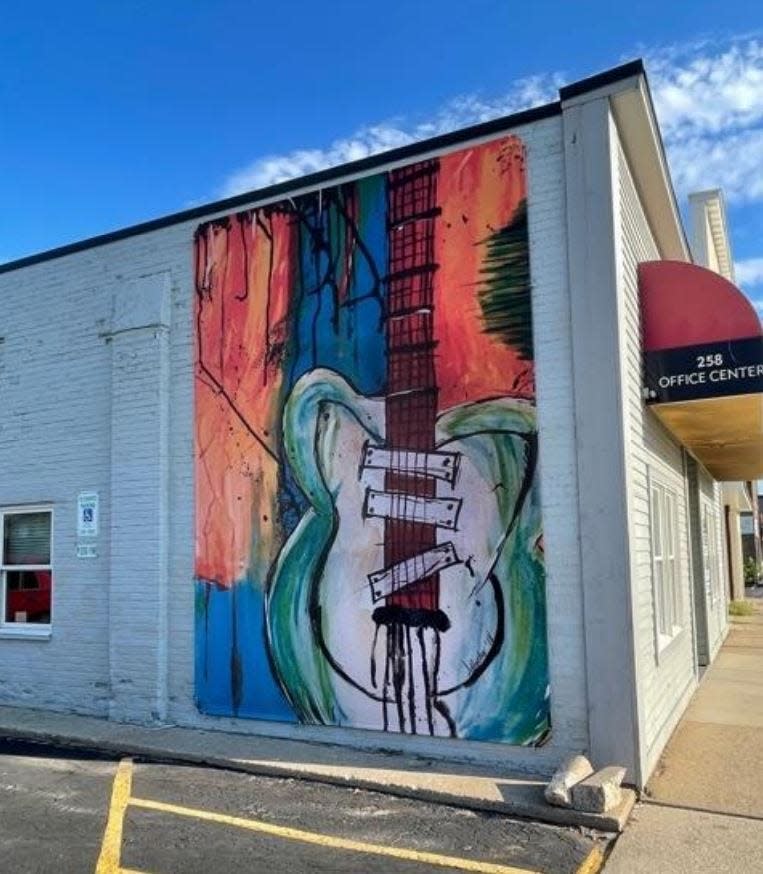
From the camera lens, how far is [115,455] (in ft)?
32.2

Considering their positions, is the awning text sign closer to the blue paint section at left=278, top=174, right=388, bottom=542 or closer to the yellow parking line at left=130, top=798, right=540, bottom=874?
the blue paint section at left=278, top=174, right=388, bottom=542

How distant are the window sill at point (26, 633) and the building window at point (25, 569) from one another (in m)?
0.02

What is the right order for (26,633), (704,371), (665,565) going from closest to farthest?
(704,371), (665,565), (26,633)

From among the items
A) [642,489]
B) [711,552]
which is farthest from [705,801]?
[711,552]

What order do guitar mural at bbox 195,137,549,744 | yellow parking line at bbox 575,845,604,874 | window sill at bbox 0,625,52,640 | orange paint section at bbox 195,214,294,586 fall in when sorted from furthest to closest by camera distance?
window sill at bbox 0,625,52,640 < orange paint section at bbox 195,214,294,586 < guitar mural at bbox 195,137,549,744 < yellow parking line at bbox 575,845,604,874

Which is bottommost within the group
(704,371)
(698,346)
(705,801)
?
(705,801)

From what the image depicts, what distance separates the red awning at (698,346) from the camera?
7.59 metres

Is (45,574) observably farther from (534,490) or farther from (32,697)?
(534,490)

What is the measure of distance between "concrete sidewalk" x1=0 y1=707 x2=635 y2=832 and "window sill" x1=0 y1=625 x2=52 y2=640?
0.98m

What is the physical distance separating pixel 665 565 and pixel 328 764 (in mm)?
4411

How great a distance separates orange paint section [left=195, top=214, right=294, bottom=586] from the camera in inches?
351

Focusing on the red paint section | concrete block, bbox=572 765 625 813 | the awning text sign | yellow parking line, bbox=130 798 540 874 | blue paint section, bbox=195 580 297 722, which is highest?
the red paint section

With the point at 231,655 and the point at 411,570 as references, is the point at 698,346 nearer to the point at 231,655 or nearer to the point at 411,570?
the point at 411,570

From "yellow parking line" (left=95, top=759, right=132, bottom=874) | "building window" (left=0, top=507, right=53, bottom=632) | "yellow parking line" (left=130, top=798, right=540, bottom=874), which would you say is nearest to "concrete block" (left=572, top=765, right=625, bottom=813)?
"yellow parking line" (left=130, top=798, right=540, bottom=874)
